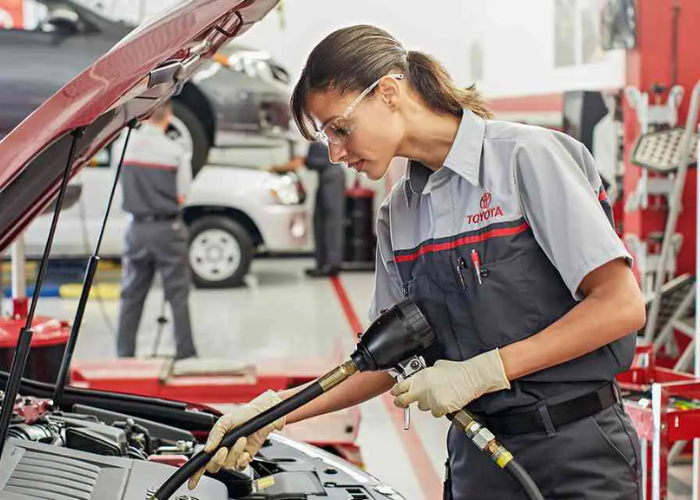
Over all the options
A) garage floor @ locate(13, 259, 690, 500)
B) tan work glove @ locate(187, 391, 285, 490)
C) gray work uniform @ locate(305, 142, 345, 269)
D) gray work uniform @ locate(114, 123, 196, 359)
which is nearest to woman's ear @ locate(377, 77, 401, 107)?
tan work glove @ locate(187, 391, 285, 490)

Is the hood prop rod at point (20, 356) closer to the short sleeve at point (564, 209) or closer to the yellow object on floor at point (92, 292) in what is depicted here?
the short sleeve at point (564, 209)

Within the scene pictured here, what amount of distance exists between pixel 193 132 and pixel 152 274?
2.85 metres

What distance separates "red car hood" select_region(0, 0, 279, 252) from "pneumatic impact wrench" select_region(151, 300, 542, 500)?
54 centimetres

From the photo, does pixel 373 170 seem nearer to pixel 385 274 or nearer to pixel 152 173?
pixel 385 274

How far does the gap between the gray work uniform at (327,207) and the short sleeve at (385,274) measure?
7.62 m

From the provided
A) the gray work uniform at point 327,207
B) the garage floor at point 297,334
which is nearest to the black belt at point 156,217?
the garage floor at point 297,334

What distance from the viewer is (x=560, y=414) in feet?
5.61

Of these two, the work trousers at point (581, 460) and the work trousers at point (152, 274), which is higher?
the work trousers at point (581, 460)

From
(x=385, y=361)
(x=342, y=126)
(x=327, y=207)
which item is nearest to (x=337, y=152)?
(x=342, y=126)

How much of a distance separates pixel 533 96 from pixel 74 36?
13.1 ft

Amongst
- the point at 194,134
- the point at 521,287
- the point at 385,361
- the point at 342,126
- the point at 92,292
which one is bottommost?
the point at 92,292

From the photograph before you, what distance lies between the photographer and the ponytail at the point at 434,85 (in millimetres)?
1730

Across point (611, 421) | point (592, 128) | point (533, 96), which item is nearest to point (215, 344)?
point (592, 128)

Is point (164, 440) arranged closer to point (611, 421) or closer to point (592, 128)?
point (611, 421)
